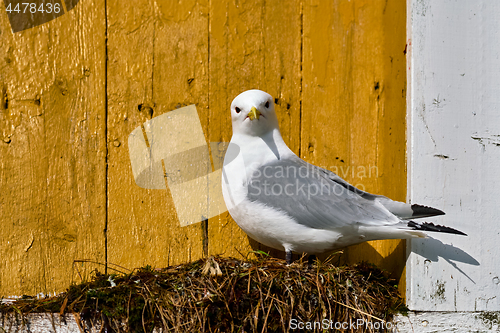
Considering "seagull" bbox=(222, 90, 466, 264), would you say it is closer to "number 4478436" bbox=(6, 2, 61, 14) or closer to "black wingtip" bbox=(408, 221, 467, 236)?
"black wingtip" bbox=(408, 221, 467, 236)

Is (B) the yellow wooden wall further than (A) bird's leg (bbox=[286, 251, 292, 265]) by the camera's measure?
Yes

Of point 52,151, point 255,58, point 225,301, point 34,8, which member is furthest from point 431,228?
point 34,8

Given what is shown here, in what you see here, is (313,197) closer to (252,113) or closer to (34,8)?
(252,113)

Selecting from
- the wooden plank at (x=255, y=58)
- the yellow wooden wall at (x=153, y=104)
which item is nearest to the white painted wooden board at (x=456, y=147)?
the yellow wooden wall at (x=153, y=104)

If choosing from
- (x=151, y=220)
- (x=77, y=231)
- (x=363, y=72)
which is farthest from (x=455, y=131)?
(x=77, y=231)

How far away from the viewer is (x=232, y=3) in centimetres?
249

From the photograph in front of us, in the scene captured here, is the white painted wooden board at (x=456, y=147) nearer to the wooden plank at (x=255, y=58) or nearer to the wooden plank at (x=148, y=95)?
the wooden plank at (x=255, y=58)

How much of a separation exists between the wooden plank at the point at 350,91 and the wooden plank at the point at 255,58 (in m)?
0.07

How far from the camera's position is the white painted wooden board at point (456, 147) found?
196cm

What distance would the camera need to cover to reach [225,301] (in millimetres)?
1722

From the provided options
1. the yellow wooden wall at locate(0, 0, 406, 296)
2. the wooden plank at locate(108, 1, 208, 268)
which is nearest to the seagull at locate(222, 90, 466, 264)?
the yellow wooden wall at locate(0, 0, 406, 296)

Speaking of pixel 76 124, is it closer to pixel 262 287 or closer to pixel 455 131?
pixel 262 287

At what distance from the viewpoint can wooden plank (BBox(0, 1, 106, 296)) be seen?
2289 mm

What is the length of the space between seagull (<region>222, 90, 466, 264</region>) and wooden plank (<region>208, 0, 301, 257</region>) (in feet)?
0.74
